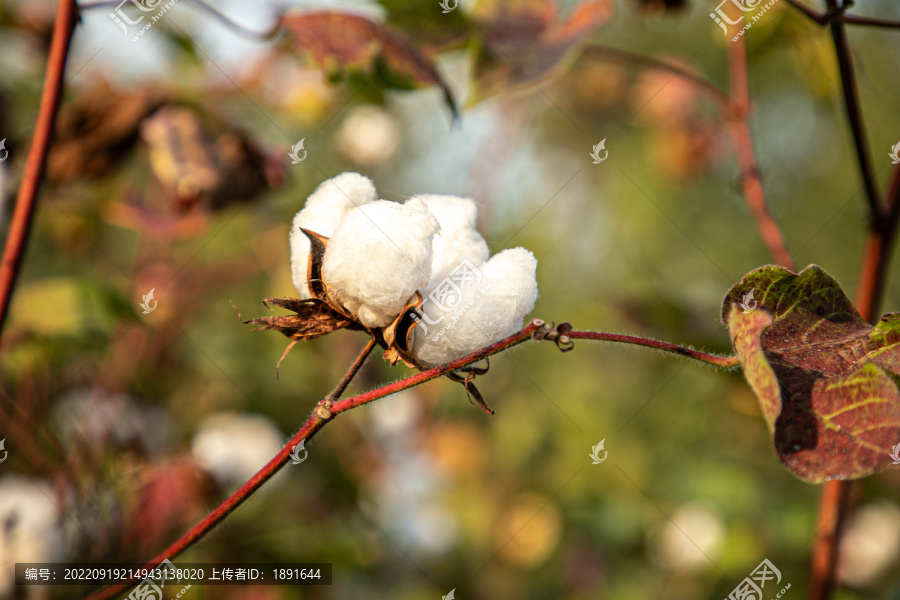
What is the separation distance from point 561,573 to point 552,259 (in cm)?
177

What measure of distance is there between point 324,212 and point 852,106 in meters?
0.56

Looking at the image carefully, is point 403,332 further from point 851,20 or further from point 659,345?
point 851,20

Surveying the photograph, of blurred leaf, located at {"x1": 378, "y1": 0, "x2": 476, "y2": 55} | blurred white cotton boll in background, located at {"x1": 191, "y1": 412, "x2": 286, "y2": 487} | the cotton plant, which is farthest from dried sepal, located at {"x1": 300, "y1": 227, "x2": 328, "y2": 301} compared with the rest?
blurred white cotton boll in background, located at {"x1": 191, "y1": 412, "x2": 286, "y2": 487}

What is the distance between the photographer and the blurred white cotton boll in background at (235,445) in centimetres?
113

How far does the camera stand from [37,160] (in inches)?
20.9

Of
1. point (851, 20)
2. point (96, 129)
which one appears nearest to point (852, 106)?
point (851, 20)

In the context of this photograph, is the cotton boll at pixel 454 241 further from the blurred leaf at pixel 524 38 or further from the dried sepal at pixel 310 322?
the blurred leaf at pixel 524 38

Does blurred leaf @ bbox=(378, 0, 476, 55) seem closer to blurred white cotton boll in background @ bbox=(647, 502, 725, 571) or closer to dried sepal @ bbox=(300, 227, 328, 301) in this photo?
dried sepal @ bbox=(300, 227, 328, 301)

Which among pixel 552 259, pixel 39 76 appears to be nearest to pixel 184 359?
pixel 39 76

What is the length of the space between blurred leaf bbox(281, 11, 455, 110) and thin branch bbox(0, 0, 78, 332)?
24cm

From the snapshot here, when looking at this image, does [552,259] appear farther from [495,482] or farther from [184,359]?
[184,359]

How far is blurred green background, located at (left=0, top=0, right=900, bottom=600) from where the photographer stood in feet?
2.98

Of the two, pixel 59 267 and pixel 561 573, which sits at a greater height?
pixel 59 267

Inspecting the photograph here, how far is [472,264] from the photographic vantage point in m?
0.45
